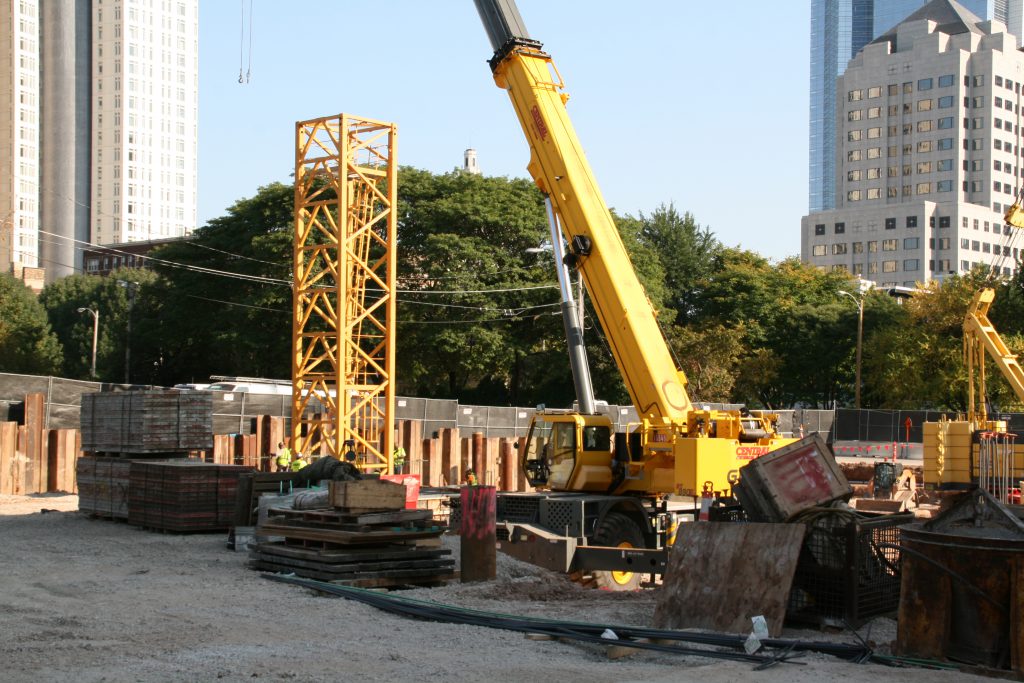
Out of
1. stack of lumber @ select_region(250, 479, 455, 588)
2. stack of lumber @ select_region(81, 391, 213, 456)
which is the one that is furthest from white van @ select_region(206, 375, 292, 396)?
stack of lumber @ select_region(250, 479, 455, 588)

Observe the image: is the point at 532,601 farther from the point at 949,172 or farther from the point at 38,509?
the point at 949,172

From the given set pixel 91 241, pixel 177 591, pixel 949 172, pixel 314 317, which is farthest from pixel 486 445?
pixel 949 172

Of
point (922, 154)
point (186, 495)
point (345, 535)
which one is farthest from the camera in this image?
point (922, 154)

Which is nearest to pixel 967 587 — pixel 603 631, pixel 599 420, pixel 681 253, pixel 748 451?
pixel 603 631

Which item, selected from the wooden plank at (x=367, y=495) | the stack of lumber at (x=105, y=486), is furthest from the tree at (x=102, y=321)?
the wooden plank at (x=367, y=495)

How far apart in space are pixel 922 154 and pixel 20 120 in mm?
108240

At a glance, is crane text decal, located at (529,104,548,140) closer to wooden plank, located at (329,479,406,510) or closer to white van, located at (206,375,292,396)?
wooden plank, located at (329,479,406,510)

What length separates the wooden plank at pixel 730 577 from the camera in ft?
36.3

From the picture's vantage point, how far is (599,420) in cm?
1791

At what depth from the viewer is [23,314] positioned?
77.3 meters

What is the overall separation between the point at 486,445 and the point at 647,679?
88.8 feet

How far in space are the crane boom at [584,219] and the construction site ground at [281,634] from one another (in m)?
3.72

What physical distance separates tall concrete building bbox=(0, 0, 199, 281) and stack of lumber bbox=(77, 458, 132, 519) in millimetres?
101407

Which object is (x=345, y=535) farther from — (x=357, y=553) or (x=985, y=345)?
(x=985, y=345)
